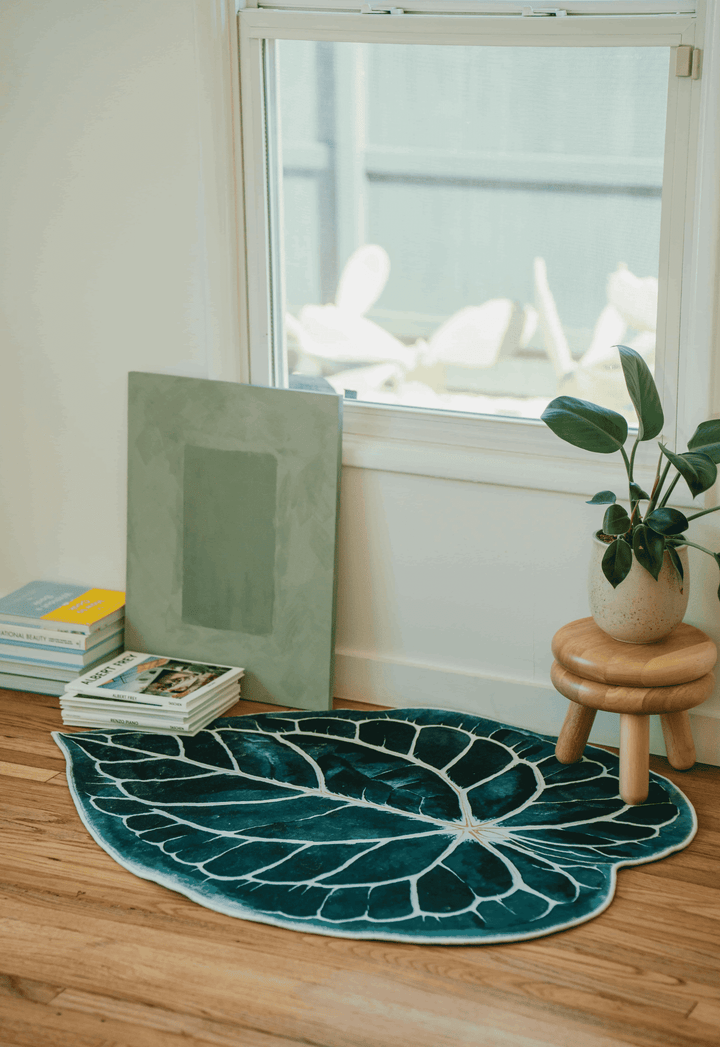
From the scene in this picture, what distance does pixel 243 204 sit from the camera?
2516 mm

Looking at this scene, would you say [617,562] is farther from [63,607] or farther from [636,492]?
[63,607]

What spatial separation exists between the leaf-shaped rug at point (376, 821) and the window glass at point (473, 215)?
2.75 feet

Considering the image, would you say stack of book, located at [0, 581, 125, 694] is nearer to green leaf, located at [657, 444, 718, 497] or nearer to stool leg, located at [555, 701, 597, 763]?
stool leg, located at [555, 701, 597, 763]

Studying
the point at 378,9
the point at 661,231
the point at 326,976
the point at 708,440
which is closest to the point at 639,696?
the point at 708,440

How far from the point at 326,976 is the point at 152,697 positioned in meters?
1.00

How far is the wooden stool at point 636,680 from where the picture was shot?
204 centimetres

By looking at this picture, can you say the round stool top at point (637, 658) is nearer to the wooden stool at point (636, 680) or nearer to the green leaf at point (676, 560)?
the wooden stool at point (636, 680)

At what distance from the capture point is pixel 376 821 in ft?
6.83

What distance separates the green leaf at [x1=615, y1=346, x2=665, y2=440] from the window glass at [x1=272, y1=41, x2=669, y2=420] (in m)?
0.27

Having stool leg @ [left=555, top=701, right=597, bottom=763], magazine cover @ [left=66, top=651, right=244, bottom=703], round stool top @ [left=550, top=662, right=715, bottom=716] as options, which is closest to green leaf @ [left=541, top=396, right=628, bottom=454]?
round stool top @ [left=550, top=662, right=715, bottom=716]

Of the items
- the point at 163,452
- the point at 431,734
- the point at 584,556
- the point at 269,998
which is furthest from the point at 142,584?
the point at 269,998

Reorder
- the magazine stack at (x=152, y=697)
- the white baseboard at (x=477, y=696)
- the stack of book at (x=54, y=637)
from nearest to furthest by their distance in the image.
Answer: the white baseboard at (x=477, y=696) < the magazine stack at (x=152, y=697) < the stack of book at (x=54, y=637)

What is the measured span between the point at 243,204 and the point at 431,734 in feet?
4.60

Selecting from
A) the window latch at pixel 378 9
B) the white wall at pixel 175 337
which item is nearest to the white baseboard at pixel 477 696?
the white wall at pixel 175 337
